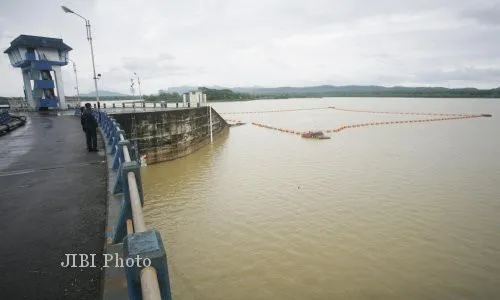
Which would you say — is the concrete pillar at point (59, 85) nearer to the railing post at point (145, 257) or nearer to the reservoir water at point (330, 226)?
the reservoir water at point (330, 226)

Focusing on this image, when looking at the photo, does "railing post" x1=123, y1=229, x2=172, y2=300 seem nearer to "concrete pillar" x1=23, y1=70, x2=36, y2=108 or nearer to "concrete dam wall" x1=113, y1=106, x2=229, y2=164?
"concrete dam wall" x1=113, y1=106, x2=229, y2=164

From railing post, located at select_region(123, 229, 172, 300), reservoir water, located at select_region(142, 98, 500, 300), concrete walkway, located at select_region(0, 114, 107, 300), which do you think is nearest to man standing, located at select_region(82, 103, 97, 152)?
concrete walkway, located at select_region(0, 114, 107, 300)

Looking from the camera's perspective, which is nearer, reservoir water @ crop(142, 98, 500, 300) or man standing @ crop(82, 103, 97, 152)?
reservoir water @ crop(142, 98, 500, 300)

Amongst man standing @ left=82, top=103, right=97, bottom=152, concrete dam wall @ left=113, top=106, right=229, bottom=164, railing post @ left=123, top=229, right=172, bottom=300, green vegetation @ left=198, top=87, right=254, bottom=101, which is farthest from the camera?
green vegetation @ left=198, top=87, right=254, bottom=101

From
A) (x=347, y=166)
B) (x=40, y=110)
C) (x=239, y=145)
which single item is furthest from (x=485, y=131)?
(x=40, y=110)

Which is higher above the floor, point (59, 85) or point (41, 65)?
point (41, 65)

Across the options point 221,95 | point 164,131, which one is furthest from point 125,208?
point 221,95

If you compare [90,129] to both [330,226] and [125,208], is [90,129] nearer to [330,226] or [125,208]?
[125,208]
